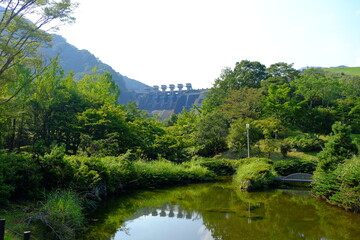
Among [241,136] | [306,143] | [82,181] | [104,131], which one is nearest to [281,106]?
[306,143]

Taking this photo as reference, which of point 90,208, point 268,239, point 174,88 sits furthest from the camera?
point 174,88

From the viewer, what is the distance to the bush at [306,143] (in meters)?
22.2

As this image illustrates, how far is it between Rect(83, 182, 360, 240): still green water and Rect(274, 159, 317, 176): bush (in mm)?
3757

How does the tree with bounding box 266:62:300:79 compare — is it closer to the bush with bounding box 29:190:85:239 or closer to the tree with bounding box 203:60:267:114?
the tree with bounding box 203:60:267:114

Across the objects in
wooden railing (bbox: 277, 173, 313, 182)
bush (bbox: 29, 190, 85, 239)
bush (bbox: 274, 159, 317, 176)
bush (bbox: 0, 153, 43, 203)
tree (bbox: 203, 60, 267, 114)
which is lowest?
wooden railing (bbox: 277, 173, 313, 182)

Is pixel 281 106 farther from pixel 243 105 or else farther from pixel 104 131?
pixel 104 131

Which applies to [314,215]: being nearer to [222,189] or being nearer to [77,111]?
[222,189]

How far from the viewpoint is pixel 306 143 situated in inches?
877

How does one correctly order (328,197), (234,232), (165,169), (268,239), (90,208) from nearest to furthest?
1. (268,239)
2. (234,232)
3. (90,208)
4. (328,197)
5. (165,169)

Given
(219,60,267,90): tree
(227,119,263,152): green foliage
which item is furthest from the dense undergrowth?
(219,60,267,90): tree

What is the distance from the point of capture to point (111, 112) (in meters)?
17.2

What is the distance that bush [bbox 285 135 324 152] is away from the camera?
22.2m

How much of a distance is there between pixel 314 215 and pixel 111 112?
1217cm

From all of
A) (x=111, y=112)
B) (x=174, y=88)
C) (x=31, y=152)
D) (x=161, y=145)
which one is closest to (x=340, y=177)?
(x=31, y=152)
